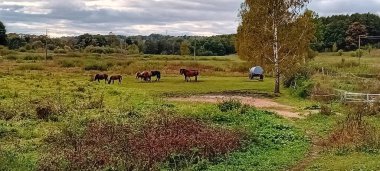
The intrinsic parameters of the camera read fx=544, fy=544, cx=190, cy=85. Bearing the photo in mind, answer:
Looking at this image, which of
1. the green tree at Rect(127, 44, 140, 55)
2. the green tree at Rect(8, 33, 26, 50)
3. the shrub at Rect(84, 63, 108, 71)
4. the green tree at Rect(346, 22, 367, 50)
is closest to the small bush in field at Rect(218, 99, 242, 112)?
the shrub at Rect(84, 63, 108, 71)

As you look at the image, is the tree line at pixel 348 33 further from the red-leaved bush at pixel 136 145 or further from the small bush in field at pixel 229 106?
the red-leaved bush at pixel 136 145

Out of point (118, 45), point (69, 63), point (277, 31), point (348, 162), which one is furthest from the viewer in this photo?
point (118, 45)

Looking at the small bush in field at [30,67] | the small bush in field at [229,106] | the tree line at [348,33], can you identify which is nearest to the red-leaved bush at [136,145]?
the small bush in field at [229,106]

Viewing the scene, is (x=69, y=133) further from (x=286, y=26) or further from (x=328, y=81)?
(x=328, y=81)

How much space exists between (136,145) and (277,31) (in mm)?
21597

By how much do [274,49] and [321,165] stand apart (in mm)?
20703

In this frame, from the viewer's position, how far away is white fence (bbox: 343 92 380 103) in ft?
84.9

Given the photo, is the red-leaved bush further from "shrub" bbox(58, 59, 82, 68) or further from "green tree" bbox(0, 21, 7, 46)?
"green tree" bbox(0, 21, 7, 46)

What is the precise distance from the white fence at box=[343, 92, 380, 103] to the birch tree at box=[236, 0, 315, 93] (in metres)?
6.49

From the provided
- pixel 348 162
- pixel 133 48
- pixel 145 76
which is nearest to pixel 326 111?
pixel 348 162

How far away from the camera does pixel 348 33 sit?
86.5 metres

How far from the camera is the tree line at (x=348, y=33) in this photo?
85562 mm

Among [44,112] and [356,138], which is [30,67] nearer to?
[44,112]

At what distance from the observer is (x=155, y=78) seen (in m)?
45.6
